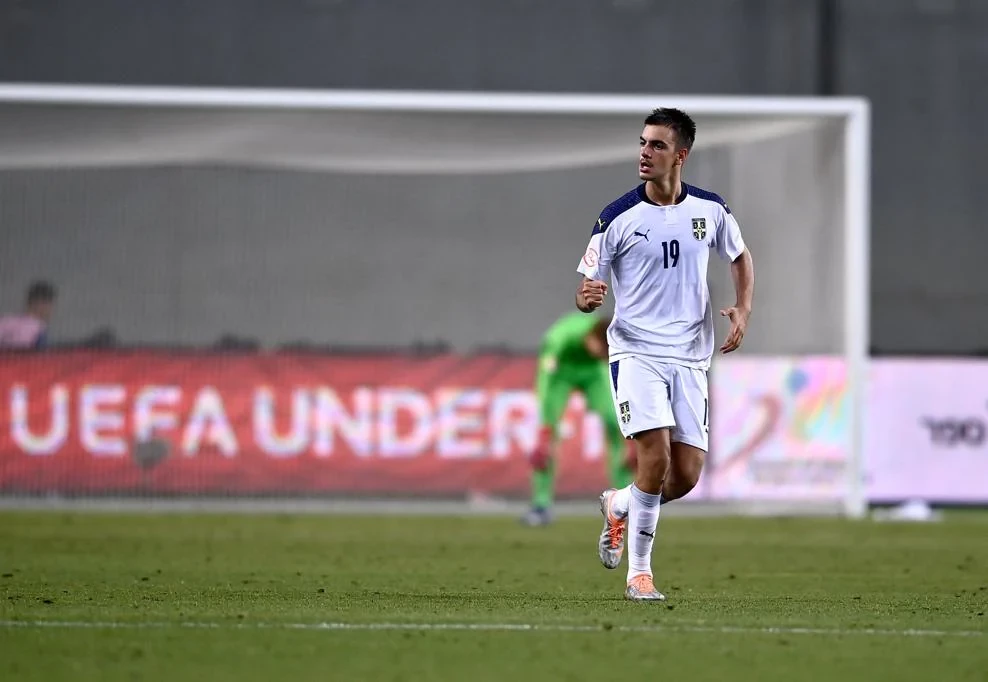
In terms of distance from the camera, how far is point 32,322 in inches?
704

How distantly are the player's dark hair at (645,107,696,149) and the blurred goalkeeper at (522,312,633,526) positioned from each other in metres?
6.79

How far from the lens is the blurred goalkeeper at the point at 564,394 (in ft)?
52.0

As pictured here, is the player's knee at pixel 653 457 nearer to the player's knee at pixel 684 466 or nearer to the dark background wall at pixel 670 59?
the player's knee at pixel 684 466

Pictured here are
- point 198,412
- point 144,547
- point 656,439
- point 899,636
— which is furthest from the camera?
point 198,412

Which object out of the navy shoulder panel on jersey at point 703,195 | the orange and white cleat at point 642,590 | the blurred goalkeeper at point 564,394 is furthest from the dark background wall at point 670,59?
the orange and white cleat at point 642,590

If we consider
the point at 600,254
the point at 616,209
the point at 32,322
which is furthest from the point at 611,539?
the point at 32,322

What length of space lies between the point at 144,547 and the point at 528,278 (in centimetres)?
646

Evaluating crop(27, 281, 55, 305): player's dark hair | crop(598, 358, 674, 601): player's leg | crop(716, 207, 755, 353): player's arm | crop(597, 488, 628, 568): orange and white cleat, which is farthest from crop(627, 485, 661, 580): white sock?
crop(27, 281, 55, 305): player's dark hair

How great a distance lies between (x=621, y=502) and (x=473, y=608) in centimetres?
122

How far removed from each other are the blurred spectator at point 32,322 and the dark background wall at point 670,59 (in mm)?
5201

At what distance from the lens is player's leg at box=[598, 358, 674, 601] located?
346 inches

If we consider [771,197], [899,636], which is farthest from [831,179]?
[899,636]

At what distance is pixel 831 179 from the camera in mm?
18859

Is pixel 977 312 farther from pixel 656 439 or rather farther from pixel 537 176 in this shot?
pixel 656 439
